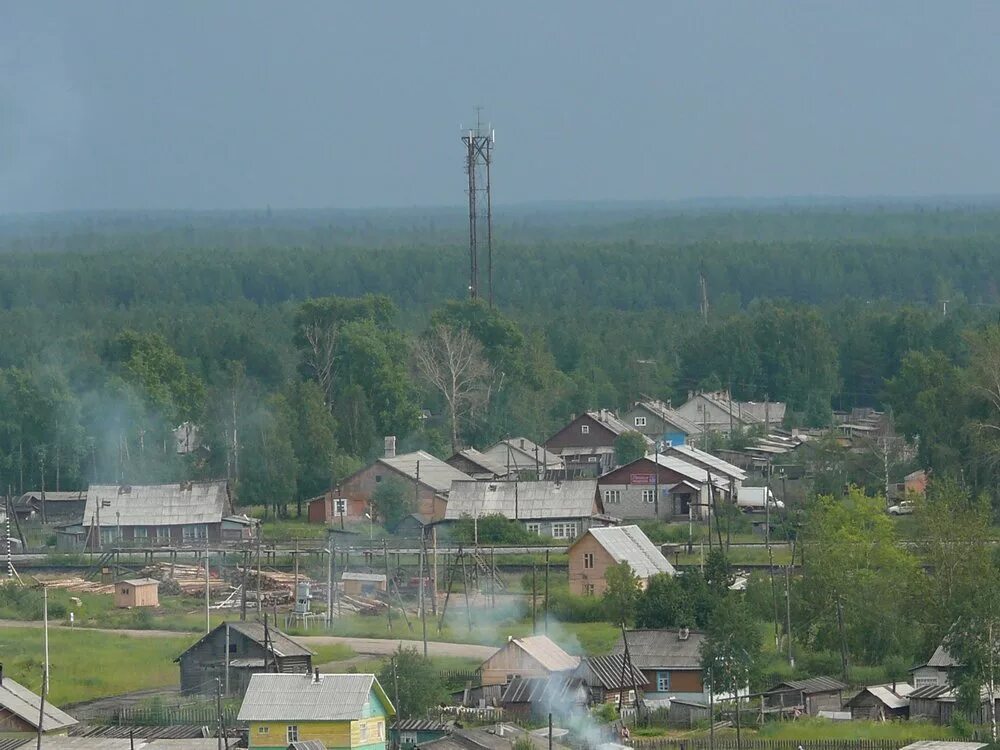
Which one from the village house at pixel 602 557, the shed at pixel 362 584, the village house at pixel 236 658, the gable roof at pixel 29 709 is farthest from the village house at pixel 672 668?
the shed at pixel 362 584

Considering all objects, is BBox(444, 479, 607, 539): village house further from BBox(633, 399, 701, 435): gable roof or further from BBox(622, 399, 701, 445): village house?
BBox(633, 399, 701, 435): gable roof

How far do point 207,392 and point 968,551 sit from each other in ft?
105

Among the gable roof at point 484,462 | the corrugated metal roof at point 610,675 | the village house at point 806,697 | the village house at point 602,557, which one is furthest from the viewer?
the gable roof at point 484,462

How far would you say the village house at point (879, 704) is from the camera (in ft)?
106

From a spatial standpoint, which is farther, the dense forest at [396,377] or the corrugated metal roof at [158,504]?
the dense forest at [396,377]

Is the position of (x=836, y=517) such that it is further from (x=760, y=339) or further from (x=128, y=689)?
(x=760, y=339)

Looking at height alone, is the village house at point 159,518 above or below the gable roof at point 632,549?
below

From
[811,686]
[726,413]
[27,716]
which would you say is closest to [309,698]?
[27,716]

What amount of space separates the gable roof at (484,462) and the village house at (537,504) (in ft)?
19.0

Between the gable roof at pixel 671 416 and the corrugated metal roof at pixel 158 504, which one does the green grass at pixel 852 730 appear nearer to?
the corrugated metal roof at pixel 158 504

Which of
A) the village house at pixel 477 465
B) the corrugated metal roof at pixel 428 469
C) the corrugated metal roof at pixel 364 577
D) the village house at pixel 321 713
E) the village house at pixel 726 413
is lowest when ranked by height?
the village house at pixel 726 413

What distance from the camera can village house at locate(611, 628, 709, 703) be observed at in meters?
33.9

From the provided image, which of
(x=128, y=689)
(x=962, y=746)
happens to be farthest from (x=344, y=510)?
(x=962, y=746)

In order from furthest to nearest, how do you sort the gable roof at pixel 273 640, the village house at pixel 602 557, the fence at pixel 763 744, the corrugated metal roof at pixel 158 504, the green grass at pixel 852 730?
the corrugated metal roof at pixel 158 504 < the village house at pixel 602 557 < the gable roof at pixel 273 640 < the green grass at pixel 852 730 < the fence at pixel 763 744
